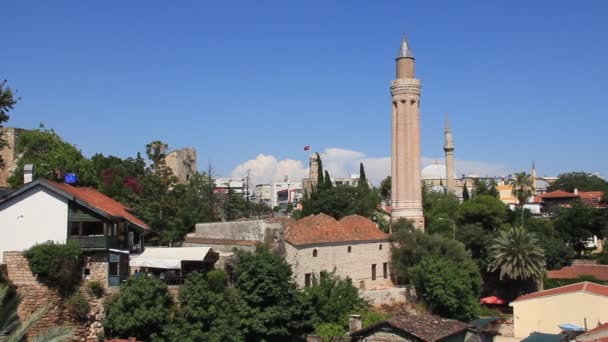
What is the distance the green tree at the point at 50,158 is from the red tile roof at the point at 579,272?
34578mm

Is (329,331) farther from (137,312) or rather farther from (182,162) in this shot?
(182,162)

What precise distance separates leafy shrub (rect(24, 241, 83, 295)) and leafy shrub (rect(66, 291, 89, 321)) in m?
0.42

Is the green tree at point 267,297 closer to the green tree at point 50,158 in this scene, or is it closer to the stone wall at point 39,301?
the stone wall at point 39,301

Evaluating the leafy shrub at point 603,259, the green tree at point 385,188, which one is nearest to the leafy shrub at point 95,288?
the leafy shrub at point 603,259

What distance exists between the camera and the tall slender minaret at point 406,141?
46281 mm

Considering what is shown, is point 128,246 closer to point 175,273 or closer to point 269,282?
point 175,273

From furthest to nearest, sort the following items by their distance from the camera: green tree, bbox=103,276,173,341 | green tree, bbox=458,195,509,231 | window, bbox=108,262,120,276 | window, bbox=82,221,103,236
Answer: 1. green tree, bbox=458,195,509,231
2. window, bbox=108,262,120,276
3. window, bbox=82,221,103,236
4. green tree, bbox=103,276,173,341

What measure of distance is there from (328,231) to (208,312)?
10278 mm

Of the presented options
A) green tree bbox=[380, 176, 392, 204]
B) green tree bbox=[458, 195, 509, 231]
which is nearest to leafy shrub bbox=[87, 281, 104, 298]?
green tree bbox=[458, 195, 509, 231]

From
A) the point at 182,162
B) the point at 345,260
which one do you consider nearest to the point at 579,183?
the point at 182,162

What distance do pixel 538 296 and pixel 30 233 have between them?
1058 inches

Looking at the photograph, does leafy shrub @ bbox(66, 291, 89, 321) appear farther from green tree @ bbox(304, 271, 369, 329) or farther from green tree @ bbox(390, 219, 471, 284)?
green tree @ bbox(390, 219, 471, 284)

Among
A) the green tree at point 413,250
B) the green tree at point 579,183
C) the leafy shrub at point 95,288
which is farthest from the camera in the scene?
the green tree at point 579,183

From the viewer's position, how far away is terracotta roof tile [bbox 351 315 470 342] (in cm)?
2183
